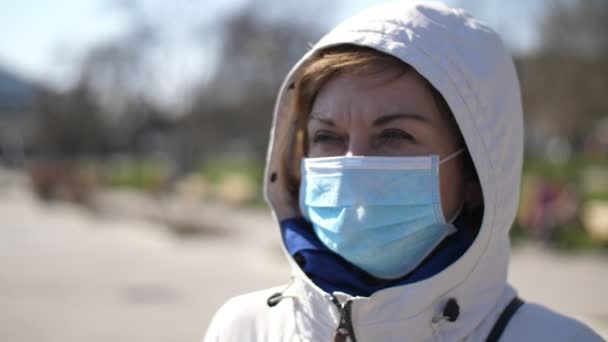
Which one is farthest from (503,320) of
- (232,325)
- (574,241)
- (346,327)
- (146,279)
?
(574,241)

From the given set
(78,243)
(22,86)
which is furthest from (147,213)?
(22,86)

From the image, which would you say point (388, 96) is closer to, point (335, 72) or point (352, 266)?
point (335, 72)

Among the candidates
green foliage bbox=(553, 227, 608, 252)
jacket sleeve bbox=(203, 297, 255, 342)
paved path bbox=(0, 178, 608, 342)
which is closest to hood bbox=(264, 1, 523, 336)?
jacket sleeve bbox=(203, 297, 255, 342)

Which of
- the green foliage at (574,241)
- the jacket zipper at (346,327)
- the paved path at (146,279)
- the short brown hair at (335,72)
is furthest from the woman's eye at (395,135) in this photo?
the green foliage at (574,241)

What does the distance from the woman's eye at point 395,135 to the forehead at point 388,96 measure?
0.06 metres

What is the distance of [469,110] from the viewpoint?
62.3 inches

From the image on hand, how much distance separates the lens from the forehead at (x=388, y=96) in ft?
5.42

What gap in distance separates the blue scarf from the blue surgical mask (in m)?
0.02

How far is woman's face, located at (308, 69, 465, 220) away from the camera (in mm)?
1652

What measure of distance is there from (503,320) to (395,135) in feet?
1.85

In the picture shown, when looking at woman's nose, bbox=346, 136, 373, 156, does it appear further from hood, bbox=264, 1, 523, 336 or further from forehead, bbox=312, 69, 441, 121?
hood, bbox=264, 1, 523, 336

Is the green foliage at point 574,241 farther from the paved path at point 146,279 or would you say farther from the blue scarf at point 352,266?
the blue scarf at point 352,266

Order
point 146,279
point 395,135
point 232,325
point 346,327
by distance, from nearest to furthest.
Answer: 1. point 346,327
2. point 395,135
3. point 232,325
4. point 146,279

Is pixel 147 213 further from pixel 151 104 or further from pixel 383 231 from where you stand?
pixel 383 231
